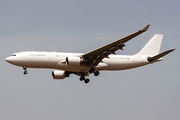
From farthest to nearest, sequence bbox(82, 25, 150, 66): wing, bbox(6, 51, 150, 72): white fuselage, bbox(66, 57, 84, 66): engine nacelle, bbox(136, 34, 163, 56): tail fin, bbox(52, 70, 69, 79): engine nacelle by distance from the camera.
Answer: bbox(136, 34, 163, 56): tail fin < bbox(52, 70, 69, 79): engine nacelle < bbox(6, 51, 150, 72): white fuselage < bbox(66, 57, 84, 66): engine nacelle < bbox(82, 25, 150, 66): wing

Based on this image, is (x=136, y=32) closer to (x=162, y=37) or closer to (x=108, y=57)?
(x=108, y=57)

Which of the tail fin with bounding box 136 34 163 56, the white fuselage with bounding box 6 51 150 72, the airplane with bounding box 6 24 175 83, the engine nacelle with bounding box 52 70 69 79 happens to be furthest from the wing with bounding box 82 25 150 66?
the tail fin with bounding box 136 34 163 56

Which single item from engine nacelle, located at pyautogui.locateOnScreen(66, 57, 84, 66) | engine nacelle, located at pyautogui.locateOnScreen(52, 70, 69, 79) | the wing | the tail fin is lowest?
engine nacelle, located at pyautogui.locateOnScreen(52, 70, 69, 79)

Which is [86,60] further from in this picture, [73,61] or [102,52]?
[102,52]

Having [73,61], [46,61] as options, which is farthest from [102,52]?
[46,61]

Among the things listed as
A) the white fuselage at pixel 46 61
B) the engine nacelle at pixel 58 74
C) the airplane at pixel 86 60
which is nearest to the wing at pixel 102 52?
the airplane at pixel 86 60

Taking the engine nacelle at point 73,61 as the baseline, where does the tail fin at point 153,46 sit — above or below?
above

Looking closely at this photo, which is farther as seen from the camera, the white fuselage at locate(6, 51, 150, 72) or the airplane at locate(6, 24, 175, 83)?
the white fuselage at locate(6, 51, 150, 72)

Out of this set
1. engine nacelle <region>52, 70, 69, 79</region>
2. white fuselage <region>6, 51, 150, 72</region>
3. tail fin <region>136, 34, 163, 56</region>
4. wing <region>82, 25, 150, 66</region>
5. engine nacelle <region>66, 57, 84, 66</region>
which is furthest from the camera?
tail fin <region>136, 34, 163, 56</region>

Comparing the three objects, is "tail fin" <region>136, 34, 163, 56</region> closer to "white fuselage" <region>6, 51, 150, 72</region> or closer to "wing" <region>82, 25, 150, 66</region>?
"white fuselage" <region>6, 51, 150, 72</region>

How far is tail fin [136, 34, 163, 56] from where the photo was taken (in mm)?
57306

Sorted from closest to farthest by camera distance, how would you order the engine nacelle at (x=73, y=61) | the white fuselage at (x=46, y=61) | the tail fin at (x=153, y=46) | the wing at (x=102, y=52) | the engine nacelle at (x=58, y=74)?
the wing at (x=102, y=52)
the engine nacelle at (x=73, y=61)
the white fuselage at (x=46, y=61)
the engine nacelle at (x=58, y=74)
the tail fin at (x=153, y=46)

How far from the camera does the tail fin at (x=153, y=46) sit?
57306 mm

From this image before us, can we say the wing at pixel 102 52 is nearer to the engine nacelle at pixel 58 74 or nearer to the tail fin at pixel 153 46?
the engine nacelle at pixel 58 74
